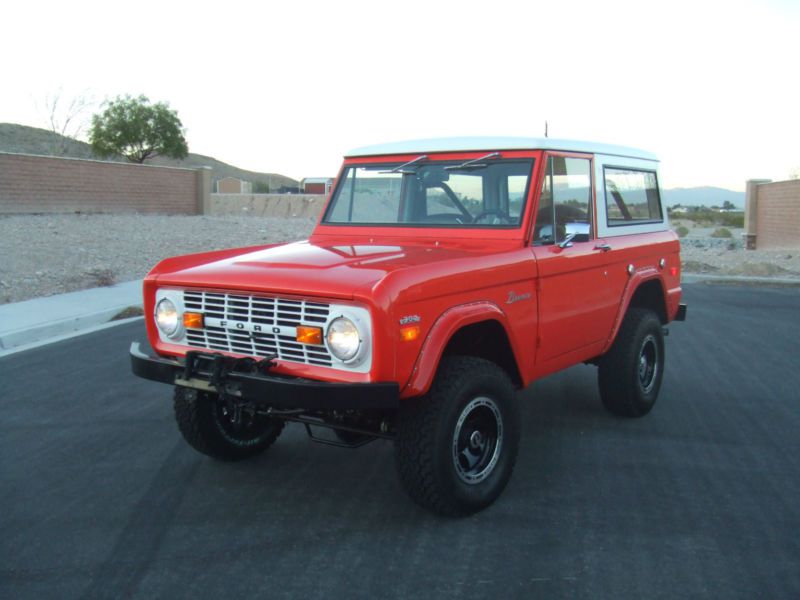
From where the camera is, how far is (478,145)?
209 inches

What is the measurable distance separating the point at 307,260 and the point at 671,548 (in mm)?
2366

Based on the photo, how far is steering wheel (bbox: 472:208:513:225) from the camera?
5.17 meters

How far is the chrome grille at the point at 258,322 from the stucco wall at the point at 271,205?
41963mm

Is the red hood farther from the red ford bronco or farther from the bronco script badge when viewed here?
the bronco script badge

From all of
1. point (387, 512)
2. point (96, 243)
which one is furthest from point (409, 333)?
point (96, 243)

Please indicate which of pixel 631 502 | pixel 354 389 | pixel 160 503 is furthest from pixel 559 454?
pixel 160 503

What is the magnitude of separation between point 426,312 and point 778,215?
27437 mm

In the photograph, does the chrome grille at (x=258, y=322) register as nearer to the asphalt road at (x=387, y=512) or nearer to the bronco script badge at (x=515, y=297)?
the asphalt road at (x=387, y=512)

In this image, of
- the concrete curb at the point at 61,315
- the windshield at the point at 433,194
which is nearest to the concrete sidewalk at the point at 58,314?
the concrete curb at the point at 61,315

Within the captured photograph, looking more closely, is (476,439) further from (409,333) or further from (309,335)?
(309,335)

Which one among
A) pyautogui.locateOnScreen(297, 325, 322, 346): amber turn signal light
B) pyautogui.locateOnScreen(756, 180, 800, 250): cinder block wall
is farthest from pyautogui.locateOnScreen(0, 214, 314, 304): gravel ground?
pyautogui.locateOnScreen(756, 180, 800, 250): cinder block wall

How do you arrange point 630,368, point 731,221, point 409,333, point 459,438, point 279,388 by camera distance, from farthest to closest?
point 731,221, point 630,368, point 459,438, point 409,333, point 279,388

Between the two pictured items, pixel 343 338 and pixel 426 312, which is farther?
pixel 426 312

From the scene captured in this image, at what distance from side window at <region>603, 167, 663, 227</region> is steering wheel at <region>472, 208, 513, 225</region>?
114 centimetres
